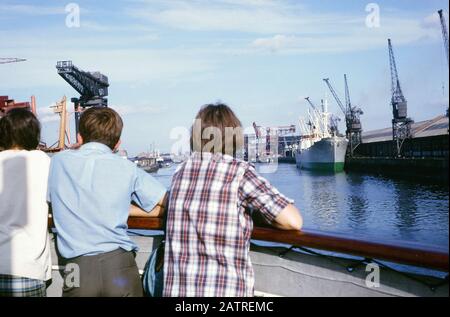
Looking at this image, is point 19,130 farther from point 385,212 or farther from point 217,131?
point 385,212

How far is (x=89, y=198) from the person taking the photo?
7.25ft

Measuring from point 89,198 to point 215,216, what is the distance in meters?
0.71

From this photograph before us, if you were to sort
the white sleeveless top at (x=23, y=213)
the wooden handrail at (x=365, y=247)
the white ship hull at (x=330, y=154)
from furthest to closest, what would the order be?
the white ship hull at (x=330, y=154), the white sleeveless top at (x=23, y=213), the wooden handrail at (x=365, y=247)

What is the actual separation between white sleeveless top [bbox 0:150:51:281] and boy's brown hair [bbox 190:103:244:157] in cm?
96

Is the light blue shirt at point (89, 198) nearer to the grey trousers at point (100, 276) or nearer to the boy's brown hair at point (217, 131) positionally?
the grey trousers at point (100, 276)

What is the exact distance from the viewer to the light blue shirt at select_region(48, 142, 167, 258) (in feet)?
7.28

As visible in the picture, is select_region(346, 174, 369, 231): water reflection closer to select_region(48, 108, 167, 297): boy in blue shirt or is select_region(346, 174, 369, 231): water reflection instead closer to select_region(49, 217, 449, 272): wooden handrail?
select_region(49, 217, 449, 272): wooden handrail

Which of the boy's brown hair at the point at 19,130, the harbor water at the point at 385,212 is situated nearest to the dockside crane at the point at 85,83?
the harbor water at the point at 385,212

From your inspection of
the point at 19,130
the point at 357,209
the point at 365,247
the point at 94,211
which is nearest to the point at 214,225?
the point at 94,211

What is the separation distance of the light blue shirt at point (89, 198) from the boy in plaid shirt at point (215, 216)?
0.37m

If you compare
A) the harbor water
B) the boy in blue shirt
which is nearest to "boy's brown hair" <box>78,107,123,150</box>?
the boy in blue shirt

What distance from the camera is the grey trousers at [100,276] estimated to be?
2.24 metres

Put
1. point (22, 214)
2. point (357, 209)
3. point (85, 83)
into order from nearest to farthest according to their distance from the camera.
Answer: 1. point (22, 214)
2. point (357, 209)
3. point (85, 83)
